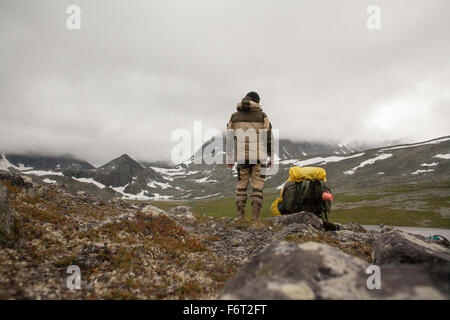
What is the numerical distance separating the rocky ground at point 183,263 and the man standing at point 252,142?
2.97 m

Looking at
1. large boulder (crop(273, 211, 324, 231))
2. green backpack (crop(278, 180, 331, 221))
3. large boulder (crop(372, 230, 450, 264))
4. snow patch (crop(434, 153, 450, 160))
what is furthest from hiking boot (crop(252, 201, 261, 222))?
snow patch (crop(434, 153, 450, 160))

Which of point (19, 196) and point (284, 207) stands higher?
point (19, 196)

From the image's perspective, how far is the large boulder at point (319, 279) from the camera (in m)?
3.03

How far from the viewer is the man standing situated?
11195 millimetres

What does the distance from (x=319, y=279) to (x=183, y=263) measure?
3.70m

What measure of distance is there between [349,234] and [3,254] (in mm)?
12094

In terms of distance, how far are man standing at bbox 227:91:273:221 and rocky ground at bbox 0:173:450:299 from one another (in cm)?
297

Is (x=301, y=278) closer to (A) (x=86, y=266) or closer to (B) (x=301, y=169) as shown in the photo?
(A) (x=86, y=266)

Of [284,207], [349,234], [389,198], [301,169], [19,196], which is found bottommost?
[389,198]

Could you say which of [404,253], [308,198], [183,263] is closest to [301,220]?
[308,198]

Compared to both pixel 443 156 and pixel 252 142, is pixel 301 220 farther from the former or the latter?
pixel 443 156

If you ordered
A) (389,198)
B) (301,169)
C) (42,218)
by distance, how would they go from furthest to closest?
(389,198) < (301,169) < (42,218)
